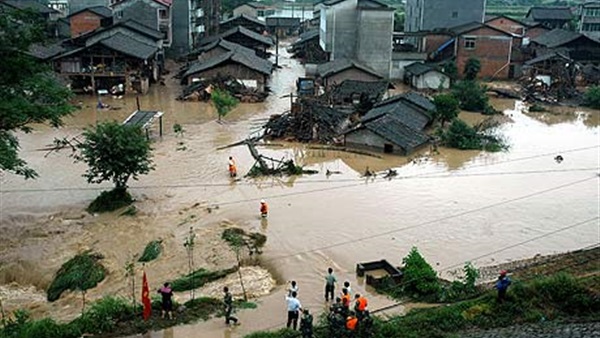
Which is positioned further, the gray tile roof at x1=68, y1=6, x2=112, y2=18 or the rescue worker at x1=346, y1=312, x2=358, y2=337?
the gray tile roof at x1=68, y1=6, x2=112, y2=18

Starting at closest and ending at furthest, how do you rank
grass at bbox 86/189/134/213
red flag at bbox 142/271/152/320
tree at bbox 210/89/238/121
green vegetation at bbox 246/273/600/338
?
green vegetation at bbox 246/273/600/338
red flag at bbox 142/271/152/320
grass at bbox 86/189/134/213
tree at bbox 210/89/238/121

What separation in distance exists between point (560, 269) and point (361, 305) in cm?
684

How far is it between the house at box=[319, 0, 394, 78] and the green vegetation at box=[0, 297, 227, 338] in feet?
129

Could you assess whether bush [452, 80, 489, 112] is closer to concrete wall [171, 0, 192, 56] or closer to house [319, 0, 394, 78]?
house [319, 0, 394, 78]

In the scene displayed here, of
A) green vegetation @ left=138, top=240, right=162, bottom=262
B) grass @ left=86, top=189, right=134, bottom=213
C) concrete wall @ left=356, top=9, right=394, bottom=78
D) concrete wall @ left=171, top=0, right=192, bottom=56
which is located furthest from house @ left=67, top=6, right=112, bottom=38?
green vegetation @ left=138, top=240, right=162, bottom=262

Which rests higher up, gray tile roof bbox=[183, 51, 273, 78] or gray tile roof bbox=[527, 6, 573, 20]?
gray tile roof bbox=[527, 6, 573, 20]

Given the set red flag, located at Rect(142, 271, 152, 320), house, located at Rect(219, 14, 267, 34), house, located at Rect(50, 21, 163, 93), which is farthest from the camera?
house, located at Rect(219, 14, 267, 34)

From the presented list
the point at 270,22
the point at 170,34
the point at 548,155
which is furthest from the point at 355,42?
the point at 270,22

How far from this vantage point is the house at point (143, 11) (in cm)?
5419

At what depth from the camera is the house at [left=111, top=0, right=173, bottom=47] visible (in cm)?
5419

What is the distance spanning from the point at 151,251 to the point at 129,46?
29.3 meters

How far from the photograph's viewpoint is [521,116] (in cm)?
4119

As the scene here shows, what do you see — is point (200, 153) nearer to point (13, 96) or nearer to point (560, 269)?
point (13, 96)

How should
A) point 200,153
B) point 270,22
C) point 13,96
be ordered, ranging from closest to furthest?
1. point 13,96
2. point 200,153
3. point 270,22
